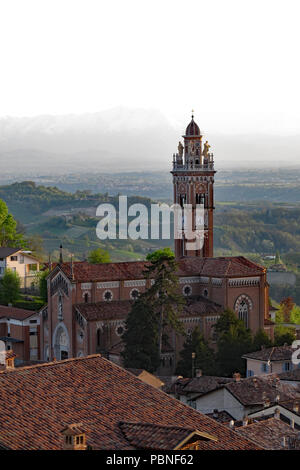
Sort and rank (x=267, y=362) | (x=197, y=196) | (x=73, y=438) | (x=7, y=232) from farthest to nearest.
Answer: (x=7, y=232)
(x=197, y=196)
(x=267, y=362)
(x=73, y=438)

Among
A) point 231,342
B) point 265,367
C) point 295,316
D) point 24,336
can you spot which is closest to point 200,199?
point 24,336

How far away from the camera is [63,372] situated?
23500 mm

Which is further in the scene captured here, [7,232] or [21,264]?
[7,232]

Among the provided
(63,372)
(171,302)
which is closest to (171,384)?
(171,302)

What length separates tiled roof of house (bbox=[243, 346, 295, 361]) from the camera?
5600 cm

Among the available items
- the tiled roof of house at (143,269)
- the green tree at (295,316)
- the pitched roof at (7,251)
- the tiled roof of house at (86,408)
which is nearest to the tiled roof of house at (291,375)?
the tiled roof of house at (143,269)

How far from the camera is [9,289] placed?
7550 centimetres

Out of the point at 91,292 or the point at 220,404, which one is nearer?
the point at 220,404

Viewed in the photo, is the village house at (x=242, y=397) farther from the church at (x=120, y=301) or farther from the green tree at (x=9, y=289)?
the green tree at (x=9, y=289)

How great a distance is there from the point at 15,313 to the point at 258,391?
28125mm

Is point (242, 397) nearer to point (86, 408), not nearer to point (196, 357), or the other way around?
point (196, 357)

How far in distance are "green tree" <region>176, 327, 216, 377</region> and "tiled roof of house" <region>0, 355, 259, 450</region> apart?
32.2m
